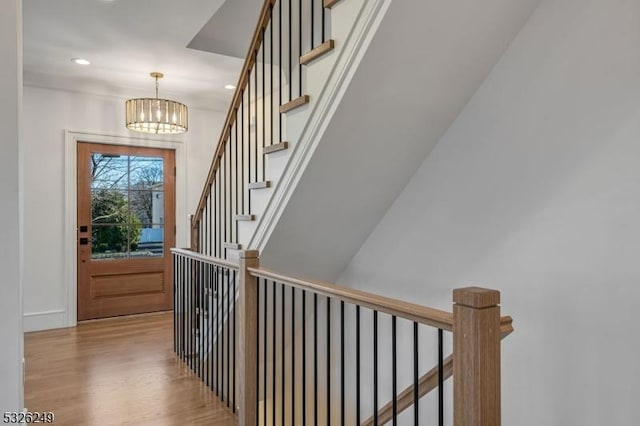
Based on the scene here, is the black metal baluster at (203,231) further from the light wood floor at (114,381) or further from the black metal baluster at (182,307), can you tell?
the light wood floor at (114,381)

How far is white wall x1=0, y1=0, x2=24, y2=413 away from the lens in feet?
5.55

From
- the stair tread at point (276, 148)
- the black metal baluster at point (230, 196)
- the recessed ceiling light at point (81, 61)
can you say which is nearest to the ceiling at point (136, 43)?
the recessed ceiling light at point (81, 61)

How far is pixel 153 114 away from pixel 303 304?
2.95 m

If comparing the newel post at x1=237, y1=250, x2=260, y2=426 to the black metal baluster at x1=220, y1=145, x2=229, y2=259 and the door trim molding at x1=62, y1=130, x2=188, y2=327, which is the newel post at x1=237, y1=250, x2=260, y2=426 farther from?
the door trim molding at x1=62, y1=130, x2=188, y2=327

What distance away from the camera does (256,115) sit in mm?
2551

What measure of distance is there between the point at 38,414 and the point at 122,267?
A: 7.93 feet

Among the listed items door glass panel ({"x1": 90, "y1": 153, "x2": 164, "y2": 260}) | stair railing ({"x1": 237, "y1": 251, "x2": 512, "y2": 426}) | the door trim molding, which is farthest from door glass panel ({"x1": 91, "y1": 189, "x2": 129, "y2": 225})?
stair railing ({"x1": 237, "y1": 251, "x2": 512, "y2": 426})

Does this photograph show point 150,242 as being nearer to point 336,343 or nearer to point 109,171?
point 109,171

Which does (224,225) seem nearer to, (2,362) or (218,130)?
(2,362)

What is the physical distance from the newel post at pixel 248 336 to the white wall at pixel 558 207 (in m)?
1.12

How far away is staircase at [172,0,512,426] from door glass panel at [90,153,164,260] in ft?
5.12

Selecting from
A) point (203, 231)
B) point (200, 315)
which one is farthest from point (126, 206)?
point (200, 315)

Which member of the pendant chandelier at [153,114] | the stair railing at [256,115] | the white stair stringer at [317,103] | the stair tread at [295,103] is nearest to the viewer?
the white stair stringer at [317,103]

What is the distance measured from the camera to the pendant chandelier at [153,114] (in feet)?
13.0
